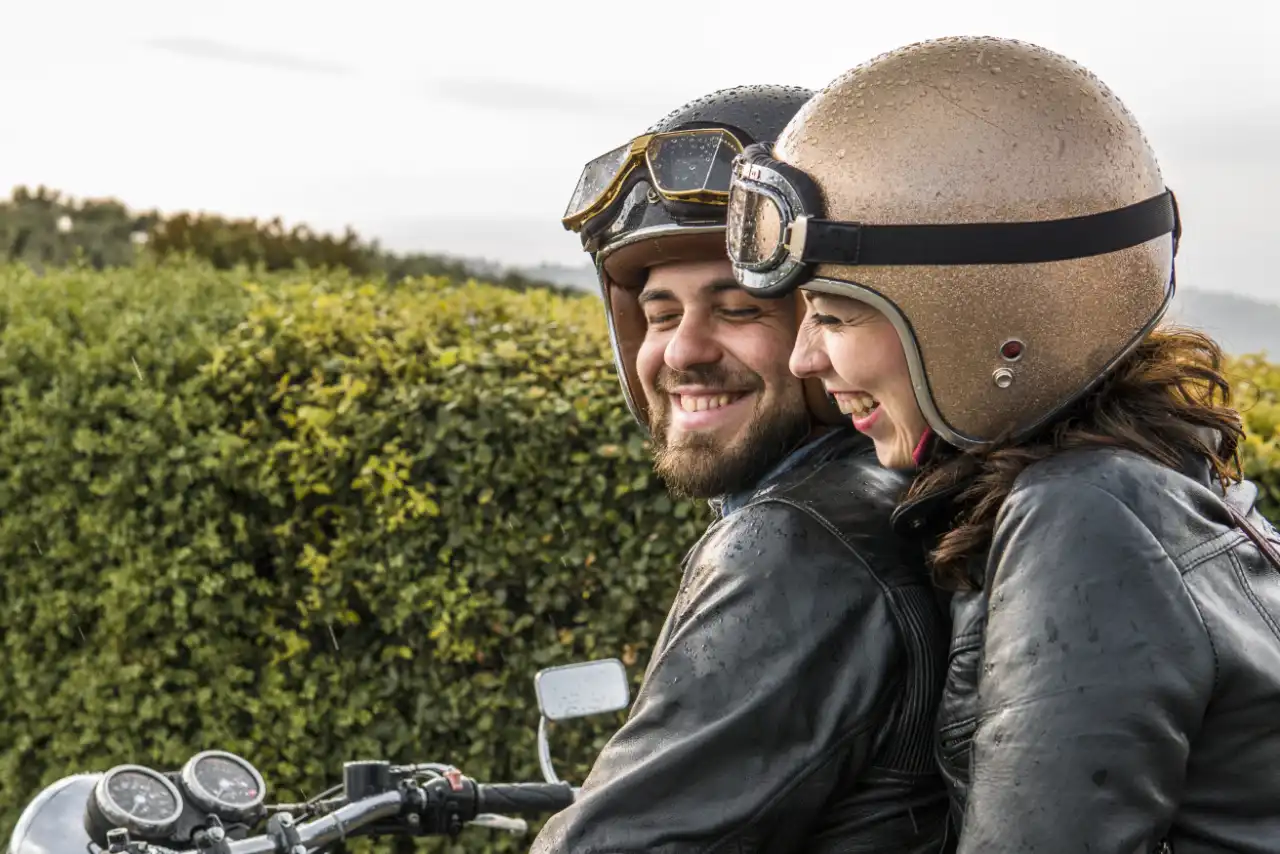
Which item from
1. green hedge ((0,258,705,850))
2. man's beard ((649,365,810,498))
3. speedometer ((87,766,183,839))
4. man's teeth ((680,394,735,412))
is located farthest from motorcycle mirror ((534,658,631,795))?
green hedge ((0,258,705,850))

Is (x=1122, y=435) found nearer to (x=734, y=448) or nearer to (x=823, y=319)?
(x=823, y=319)

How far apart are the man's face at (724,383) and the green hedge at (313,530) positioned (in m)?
2.39

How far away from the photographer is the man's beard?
2.66m

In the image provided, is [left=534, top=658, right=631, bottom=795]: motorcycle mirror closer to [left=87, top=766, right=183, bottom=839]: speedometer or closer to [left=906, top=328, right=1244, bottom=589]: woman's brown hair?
[left=87, top=766, right=183, bottom=839]: speedometer

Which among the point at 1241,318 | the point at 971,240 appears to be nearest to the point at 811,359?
the point at 971,240

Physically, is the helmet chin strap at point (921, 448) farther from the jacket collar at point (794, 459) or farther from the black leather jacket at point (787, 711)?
the jacket collar at point (794, 459)

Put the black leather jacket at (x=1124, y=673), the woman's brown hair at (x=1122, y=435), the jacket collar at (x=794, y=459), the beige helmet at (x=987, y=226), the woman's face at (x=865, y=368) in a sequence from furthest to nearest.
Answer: the jacket collar at (x=794, y=459)
the woman's face at (x=865, y=368)
the beige helmet at (x=987, y=226)
the woman's brown hair at (x=1122, y=435)
the black leather jacket at (x=1124, y=673)

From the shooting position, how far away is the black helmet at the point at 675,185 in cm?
262

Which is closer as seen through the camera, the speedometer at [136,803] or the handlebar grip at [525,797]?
the speedometer at [136,803]

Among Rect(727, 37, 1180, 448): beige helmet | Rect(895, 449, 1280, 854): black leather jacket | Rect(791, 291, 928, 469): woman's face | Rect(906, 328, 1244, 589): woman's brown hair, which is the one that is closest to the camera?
Rect(895, 449, 1280, 854): black leather jacket

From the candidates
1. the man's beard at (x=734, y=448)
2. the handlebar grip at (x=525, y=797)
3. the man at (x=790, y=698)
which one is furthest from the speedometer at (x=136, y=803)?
the man's beard at (x=734, y=448)

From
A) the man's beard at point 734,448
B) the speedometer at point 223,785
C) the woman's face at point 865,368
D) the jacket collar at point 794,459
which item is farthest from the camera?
the speedometer at point 223,785

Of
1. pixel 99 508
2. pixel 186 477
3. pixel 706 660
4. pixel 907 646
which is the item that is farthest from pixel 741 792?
pixel 99 508

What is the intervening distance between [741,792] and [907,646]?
1.02 ft
